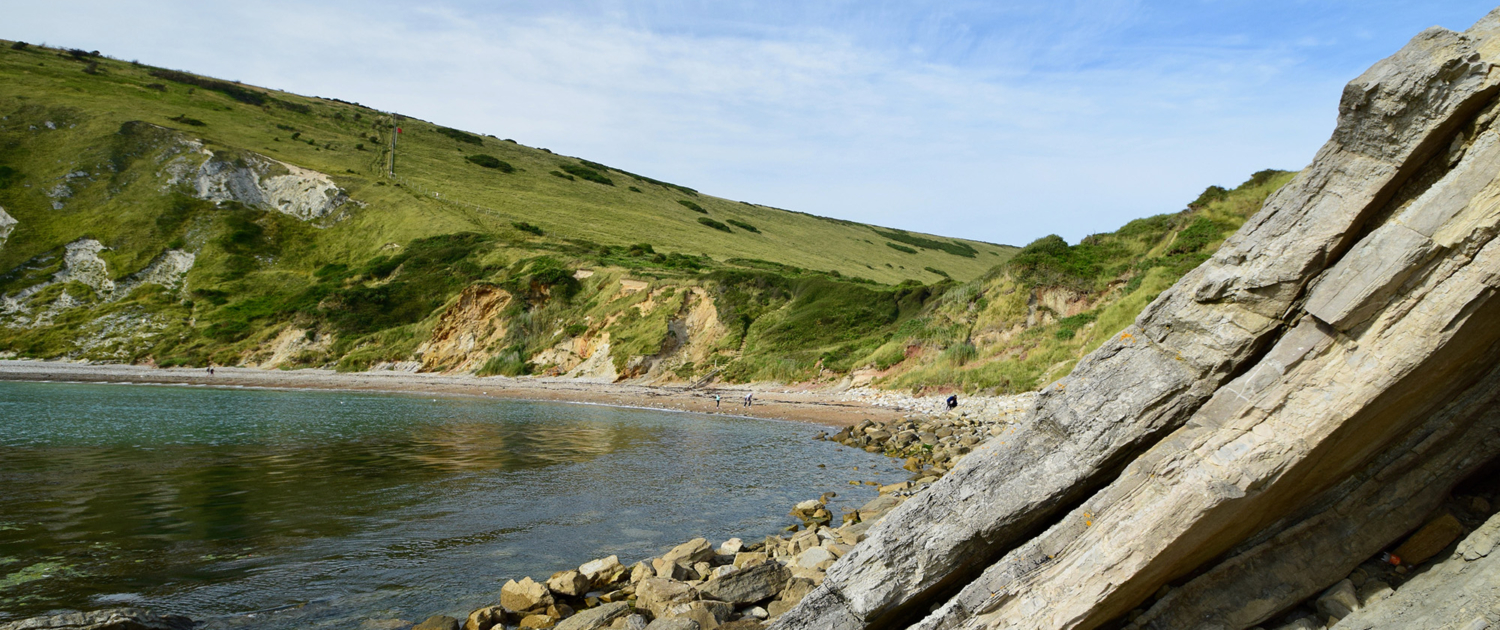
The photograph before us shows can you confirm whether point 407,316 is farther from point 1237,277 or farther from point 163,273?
point 1237,277

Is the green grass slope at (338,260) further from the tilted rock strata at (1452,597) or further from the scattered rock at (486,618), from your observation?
the tilted rock strata at (1452,597)

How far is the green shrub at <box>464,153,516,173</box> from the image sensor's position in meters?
112

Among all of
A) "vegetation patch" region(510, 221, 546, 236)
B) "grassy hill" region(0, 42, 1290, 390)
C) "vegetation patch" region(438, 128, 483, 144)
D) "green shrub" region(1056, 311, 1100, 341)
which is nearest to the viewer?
"green shrub" region(1056, 311, 1100, 341)

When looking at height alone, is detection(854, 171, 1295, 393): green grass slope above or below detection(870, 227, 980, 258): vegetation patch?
→ below

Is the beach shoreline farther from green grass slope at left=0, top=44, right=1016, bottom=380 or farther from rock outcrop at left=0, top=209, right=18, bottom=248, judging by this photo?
rock outcrop at left=0, top=209, right=18, bottom=248

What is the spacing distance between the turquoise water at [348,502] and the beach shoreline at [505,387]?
252 inches

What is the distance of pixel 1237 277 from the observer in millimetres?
6031

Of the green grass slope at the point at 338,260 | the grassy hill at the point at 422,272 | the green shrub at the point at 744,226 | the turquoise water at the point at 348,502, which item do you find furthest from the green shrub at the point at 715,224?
the turquoise water at the point at 348,502

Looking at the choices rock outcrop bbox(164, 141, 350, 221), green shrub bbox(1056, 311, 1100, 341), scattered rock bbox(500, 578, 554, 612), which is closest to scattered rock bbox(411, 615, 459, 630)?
scattered rock bbox(500, 578, 554, 612)

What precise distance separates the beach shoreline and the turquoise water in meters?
6.39

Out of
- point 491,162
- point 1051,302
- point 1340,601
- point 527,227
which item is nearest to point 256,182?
point 527,227

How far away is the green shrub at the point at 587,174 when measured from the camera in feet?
403

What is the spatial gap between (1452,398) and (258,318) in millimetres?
78907

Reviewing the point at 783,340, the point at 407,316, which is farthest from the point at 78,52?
the point at 783,340
